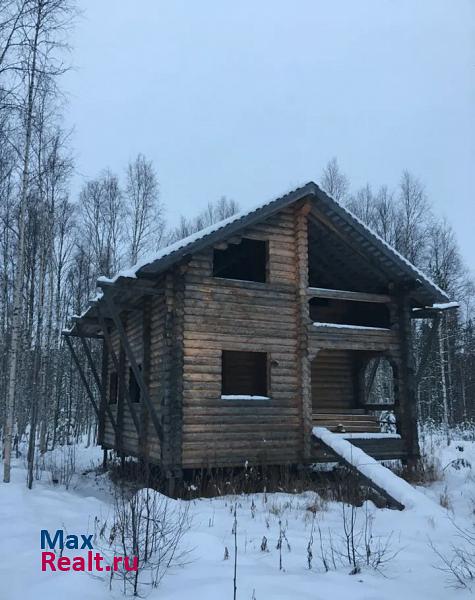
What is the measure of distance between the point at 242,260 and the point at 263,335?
10.8 ft

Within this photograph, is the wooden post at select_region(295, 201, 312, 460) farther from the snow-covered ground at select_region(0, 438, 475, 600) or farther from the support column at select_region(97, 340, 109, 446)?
the support column at select_region(97, 340, 109, 446)

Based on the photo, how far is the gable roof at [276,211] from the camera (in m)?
10.8

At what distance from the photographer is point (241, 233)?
12.5m

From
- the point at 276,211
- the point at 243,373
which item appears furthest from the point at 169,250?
the point at 243,373

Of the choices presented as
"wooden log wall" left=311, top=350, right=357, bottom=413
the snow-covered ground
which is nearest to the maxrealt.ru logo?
the snow-covered ground

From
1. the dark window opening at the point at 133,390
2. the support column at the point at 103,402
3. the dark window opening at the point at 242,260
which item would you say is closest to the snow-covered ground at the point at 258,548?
the dark window opening at the point at 133,390

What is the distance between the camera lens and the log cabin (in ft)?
37.5

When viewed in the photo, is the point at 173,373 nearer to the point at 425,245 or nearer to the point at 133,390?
the point at 133,390

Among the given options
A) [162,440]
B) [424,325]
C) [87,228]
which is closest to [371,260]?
[162,440]

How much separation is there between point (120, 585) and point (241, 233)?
8.49m

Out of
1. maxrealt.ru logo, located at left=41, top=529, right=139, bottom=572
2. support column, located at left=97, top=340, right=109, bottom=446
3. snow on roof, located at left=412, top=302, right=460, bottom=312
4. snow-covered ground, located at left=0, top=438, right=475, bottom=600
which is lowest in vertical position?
snow-covered ground, located at left=0, top=438, right=475, bottom=600

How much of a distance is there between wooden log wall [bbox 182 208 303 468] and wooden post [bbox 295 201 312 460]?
125mm

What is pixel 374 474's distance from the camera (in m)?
10.4

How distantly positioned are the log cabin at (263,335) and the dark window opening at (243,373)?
0.10ft
